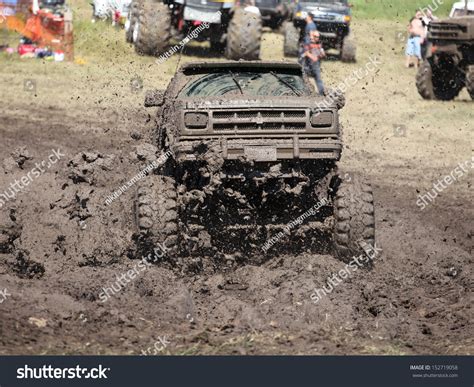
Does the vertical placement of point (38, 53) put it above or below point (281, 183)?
below

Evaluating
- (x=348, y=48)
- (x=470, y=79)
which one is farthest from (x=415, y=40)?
(x=470, y=79)

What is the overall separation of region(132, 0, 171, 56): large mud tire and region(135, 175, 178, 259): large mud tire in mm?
12979

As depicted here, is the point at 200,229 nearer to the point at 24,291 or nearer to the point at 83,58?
the point at 24,291

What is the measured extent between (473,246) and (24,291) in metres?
5.00

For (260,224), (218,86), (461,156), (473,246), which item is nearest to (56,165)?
(218,86)

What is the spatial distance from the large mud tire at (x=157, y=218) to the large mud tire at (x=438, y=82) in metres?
13.6

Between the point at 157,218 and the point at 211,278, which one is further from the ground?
the point at 157,218

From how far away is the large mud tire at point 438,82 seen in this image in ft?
68.0

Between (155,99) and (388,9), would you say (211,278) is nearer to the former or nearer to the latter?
(155,99)

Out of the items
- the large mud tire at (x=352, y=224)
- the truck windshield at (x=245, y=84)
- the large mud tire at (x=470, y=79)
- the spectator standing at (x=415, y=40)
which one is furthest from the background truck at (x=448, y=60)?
the large mud tire at (x=352, y=224)

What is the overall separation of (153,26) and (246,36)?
2.11m

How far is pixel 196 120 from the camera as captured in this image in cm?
821

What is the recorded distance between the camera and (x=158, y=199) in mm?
8102

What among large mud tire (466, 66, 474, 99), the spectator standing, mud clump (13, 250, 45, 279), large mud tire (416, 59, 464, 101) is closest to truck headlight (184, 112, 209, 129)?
mud clump (13, 250, 45, 279)
